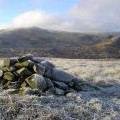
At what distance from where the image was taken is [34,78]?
17.9 meters

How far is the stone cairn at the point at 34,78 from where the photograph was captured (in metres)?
17.7

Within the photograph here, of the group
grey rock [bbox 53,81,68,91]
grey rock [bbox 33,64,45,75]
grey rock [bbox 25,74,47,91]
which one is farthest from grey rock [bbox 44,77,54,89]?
grey rock [bbox 33,64,45,75]

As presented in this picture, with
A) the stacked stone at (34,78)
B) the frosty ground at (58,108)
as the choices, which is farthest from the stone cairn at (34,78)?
the frosty ground at (58,108)

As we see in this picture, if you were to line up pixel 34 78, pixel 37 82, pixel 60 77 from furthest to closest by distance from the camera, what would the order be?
1. pixel 60 77
2. pixel 34 78
3. pixel 37 82

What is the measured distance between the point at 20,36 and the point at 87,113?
161447mm

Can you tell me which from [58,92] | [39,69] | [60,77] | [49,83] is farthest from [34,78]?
[60,77]

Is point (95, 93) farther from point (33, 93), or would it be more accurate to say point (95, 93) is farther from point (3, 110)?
point (3, 110)

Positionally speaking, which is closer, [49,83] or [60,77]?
[49,83]

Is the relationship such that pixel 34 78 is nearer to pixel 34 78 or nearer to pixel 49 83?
pixel 34 78

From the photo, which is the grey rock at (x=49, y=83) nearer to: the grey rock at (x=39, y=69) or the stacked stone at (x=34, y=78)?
the stacked stone at (x=34, y=78)

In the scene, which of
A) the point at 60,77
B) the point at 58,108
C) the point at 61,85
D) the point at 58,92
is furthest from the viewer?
the point at 60,77

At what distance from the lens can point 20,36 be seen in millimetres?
173625

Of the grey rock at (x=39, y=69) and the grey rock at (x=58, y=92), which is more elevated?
the grey rock at (x=39, y=69)

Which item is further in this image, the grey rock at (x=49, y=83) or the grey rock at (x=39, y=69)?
the grey rock at (x=39, y=69)
